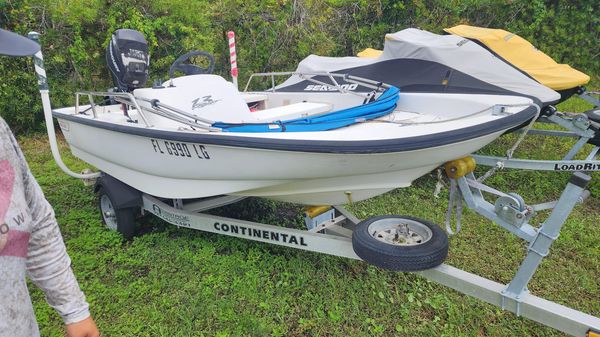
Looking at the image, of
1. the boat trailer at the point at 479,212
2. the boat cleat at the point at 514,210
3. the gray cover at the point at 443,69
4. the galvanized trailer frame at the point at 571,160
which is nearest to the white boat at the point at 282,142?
the boat trailer at the point at 479,212

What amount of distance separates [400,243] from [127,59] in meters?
2.52

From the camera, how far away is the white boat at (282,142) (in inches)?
88.4

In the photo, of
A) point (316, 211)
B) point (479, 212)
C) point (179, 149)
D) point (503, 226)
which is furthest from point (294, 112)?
point (503, 226)

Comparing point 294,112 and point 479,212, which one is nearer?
point 479,212

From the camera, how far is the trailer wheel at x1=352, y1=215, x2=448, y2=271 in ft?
6.63

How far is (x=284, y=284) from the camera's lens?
9.00 feet

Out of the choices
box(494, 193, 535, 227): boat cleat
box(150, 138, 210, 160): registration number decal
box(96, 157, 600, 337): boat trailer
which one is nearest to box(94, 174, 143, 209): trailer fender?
box(96, 157, 600, 337): boat trailer

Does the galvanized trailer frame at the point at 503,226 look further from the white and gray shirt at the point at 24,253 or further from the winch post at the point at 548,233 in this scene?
the white and gray shirt at the point at 24,253

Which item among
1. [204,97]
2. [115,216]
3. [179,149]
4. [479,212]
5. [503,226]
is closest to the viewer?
[503,226]

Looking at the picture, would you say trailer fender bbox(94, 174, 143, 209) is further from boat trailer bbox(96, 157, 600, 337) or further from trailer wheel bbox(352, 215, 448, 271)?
trailer wheel bbox(352, 215, 448, 271)

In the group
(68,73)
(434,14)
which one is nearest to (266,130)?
(68,73)

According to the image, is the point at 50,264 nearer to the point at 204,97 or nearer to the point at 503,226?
the point at 503,226

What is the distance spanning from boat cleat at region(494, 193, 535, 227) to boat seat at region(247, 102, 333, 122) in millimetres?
1867

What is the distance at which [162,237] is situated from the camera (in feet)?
10.9
